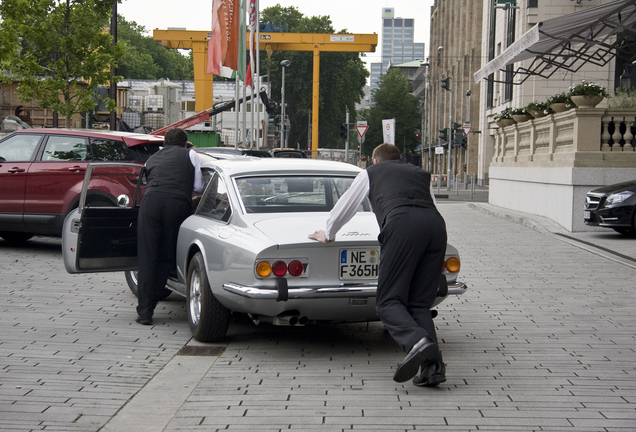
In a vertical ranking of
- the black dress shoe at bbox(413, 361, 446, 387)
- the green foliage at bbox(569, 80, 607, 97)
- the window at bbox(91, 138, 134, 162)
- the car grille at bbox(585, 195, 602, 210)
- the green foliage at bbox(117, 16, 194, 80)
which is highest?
the green foliage at bbox(117, 16, 194, 80)

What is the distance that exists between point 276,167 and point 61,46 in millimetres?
19272

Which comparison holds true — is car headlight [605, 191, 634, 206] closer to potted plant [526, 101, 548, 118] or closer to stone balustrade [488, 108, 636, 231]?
stone balustrade [488, 108, 636, 231]

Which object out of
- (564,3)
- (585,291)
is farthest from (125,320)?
(564,3)

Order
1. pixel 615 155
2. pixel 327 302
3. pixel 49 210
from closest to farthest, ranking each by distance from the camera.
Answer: pixel 327 302
pixel 49 210
pixel 615 155

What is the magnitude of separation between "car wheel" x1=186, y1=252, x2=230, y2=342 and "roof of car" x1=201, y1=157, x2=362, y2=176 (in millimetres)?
851

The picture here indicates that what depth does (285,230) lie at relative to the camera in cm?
616

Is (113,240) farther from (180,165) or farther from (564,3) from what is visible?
(564,3)

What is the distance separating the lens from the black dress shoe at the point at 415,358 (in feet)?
16.6

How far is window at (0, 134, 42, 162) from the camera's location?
12570 millimetres

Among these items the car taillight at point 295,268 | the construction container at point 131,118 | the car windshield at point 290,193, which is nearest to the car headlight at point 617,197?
the car windshield at point 290,193

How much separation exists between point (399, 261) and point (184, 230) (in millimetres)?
2614

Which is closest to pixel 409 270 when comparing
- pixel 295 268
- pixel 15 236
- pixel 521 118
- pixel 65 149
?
pixel 295 268

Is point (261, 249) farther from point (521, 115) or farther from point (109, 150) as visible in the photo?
point (521, 115)

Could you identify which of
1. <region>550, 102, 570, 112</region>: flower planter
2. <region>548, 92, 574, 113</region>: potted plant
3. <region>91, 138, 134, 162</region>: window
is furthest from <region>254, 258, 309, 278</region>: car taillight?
<region>550, 102, 570, 112</region>: flower planter
